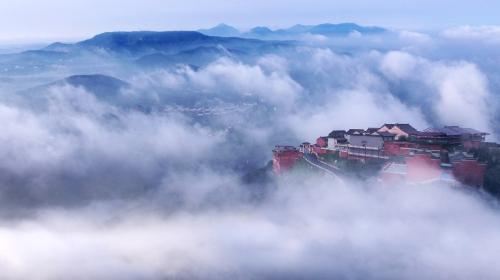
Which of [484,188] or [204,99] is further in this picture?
[204,99]

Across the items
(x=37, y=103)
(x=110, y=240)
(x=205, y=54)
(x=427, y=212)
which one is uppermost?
(x=205, y=54)

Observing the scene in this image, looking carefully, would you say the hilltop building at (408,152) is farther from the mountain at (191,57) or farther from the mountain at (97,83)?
the mountain at (191,57)

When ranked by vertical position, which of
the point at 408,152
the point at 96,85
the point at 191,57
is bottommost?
the point at 408,152

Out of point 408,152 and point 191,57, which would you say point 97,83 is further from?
point 408,152

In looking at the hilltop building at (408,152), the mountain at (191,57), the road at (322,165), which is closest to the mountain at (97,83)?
the mountain at (191,57)

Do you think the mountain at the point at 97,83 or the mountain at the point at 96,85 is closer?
the mountain at the point at 96,85

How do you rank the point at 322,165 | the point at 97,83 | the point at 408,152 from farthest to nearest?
the point at 97,83, the point at 322,165, the point at 408,152

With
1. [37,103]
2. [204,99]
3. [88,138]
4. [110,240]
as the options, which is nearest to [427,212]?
[110,240]

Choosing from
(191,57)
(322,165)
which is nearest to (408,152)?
(322,165)

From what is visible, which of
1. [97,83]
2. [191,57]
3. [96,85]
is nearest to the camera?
[96,85]

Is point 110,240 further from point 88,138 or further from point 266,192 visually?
point 88,138

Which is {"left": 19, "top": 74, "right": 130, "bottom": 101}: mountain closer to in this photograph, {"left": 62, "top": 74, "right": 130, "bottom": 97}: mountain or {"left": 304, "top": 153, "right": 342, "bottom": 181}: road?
{"left": 62, "top": 74, "right": 130, "bottom": 97}: mountain
